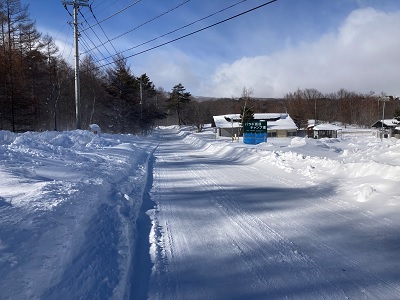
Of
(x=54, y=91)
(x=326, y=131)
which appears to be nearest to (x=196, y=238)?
(x=54, y=91)

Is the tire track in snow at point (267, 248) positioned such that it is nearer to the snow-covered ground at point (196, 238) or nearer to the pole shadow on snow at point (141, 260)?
the snow-covered ground at point (196, 238)

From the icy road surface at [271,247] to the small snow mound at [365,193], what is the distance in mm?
369

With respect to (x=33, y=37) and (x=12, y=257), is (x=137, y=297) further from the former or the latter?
(x=33, y=37)

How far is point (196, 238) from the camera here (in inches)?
201

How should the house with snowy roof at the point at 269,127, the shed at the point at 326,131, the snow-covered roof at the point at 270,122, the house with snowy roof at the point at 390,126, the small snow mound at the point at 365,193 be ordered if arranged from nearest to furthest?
the small snow mound at the point at 365,193, the house with snowy roof at the point at 269,127, the snow-covered roof at the point at 270,122, the house with snowy roof at the point at 390,126, the shed at the point at 326,131

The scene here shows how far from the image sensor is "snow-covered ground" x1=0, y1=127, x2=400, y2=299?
3418 millimetres

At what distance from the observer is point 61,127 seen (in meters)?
44.9

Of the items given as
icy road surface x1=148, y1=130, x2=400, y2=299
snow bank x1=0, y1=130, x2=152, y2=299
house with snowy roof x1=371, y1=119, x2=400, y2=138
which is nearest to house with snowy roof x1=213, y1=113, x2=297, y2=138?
house with snowy roof x1=371, y1=119, x2=400, y2=138

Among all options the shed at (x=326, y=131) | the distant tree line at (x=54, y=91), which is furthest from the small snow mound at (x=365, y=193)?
the shed at (x=326, y=131)

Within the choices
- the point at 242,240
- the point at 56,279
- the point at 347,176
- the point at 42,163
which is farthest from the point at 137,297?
the point at 347,176

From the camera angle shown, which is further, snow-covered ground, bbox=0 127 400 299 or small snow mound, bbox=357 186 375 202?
small snow mound, bbox=357 186 375 202

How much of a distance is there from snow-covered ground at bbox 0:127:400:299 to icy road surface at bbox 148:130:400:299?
2 centimetres

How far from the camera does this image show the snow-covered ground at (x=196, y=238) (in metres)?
3.42

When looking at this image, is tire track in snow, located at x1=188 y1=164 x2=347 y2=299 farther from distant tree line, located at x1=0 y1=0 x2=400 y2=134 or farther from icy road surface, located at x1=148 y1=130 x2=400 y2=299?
distant tree line, located at x1=0 y1=0 x2=400 y2=134
